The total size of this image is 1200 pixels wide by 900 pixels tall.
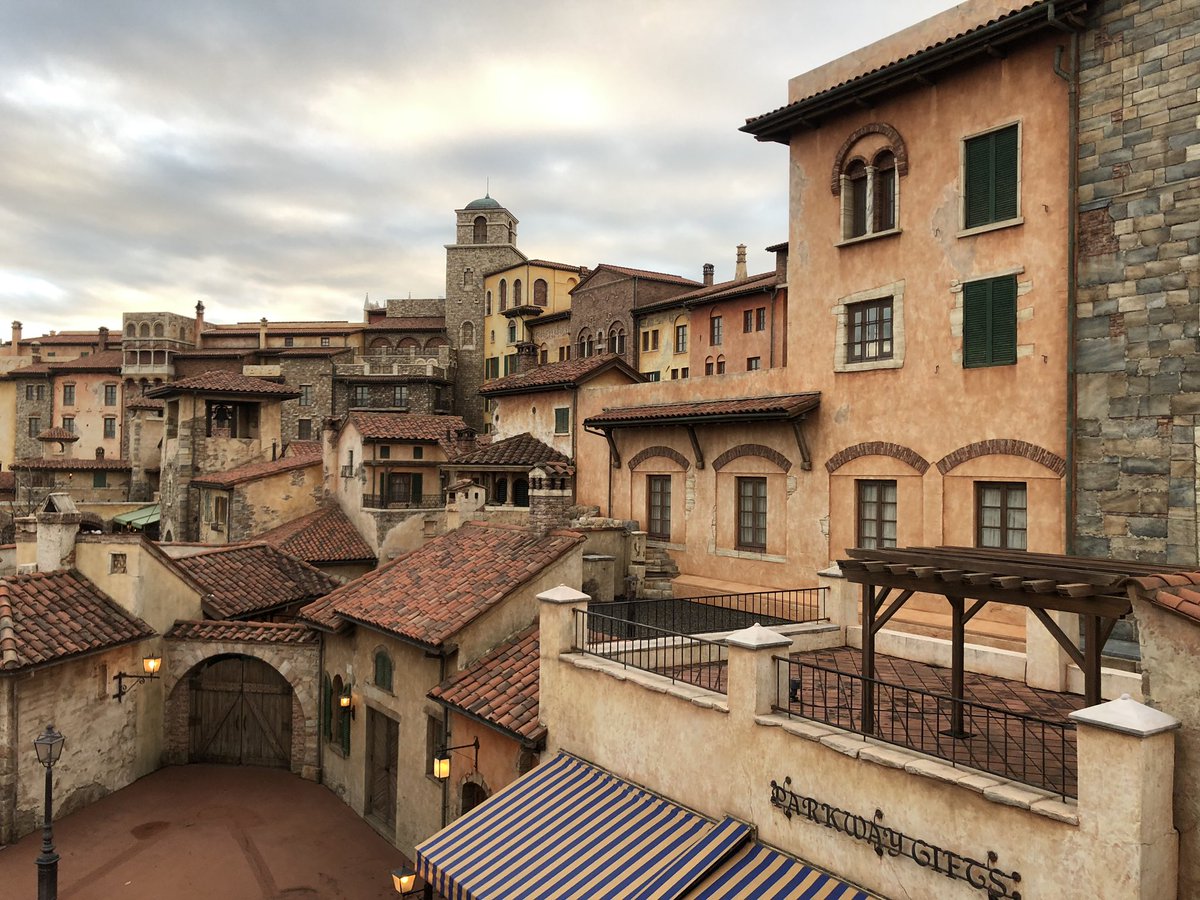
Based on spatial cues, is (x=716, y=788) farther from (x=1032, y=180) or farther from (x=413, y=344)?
(x=413, y=344)

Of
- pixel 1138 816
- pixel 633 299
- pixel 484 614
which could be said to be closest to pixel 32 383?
pixel 633 299

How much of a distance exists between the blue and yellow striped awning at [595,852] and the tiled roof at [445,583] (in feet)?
11.7

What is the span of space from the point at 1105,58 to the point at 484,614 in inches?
527

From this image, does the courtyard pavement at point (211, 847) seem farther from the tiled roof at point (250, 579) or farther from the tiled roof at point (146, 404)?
the tiled roof at point (146, 404)

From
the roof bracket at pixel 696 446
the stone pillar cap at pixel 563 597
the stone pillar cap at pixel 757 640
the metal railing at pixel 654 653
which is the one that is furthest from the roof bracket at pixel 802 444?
the stone pillar cap at pixel 757 640

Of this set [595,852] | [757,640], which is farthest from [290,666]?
[757,640]

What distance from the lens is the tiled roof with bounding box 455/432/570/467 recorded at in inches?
964

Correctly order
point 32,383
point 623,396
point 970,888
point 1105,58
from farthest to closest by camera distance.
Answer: point 32,383 < point 623,396 < point 1105,58 < point 970,888

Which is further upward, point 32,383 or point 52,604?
point 32,383

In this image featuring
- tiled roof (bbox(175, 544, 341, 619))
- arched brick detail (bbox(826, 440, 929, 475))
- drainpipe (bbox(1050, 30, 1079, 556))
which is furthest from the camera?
tiled roof (bbox(175, 544, 341, 619))

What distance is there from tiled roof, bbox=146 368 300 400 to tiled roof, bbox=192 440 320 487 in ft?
10.2

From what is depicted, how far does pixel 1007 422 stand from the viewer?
13.9 meters

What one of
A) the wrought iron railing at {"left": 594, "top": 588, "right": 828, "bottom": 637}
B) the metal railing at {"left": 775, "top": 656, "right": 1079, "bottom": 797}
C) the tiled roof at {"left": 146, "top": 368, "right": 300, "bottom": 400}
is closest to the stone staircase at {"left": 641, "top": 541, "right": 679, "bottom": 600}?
the wrought iron railing at {"left": 594, "top": 588, "right": 828, "bottom": 637}

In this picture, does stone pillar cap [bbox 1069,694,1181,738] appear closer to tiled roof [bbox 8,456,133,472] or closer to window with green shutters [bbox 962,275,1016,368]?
window with green shutters [bbox 962,275,1016,368]
